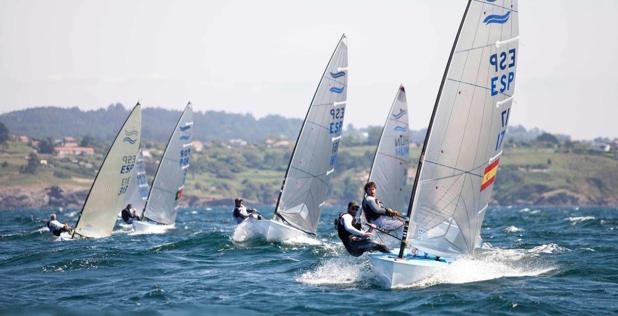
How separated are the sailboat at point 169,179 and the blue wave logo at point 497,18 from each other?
24982mm

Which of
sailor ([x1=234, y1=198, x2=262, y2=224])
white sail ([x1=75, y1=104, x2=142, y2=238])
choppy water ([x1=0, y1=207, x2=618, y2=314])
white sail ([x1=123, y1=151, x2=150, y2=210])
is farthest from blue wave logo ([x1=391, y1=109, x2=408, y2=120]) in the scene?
white sail ([x1=123, y1=151, x2=150, y2=210])

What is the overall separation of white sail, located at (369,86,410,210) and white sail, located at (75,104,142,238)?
10.3 metres

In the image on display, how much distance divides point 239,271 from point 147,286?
4.08 metres

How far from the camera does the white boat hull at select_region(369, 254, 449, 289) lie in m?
20.5

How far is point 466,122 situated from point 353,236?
3.80 meters

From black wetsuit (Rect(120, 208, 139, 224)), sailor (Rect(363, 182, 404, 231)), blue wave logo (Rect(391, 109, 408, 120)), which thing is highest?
blue wave logo (Rect(391, 109, 408, 120))

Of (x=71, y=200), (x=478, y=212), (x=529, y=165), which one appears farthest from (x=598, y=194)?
(x=478, y=212)

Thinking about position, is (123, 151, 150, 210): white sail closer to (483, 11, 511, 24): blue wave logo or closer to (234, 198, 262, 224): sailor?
Result: (234, 198, 262, 224): sailor

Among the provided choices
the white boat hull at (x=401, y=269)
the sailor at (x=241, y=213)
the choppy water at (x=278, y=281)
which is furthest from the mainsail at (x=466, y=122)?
the sailor at (x=241, y=213)

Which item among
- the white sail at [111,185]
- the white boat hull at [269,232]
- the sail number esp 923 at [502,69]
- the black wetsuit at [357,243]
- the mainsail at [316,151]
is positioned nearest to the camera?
the sail number esp 923 at [502,69]

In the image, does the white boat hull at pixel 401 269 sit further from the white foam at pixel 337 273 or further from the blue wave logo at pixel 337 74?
the blue wave logo at pixel 337 74

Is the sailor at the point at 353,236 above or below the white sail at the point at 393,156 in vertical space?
below

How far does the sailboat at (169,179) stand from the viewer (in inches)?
1775

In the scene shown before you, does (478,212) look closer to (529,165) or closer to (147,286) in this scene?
(147,286)
